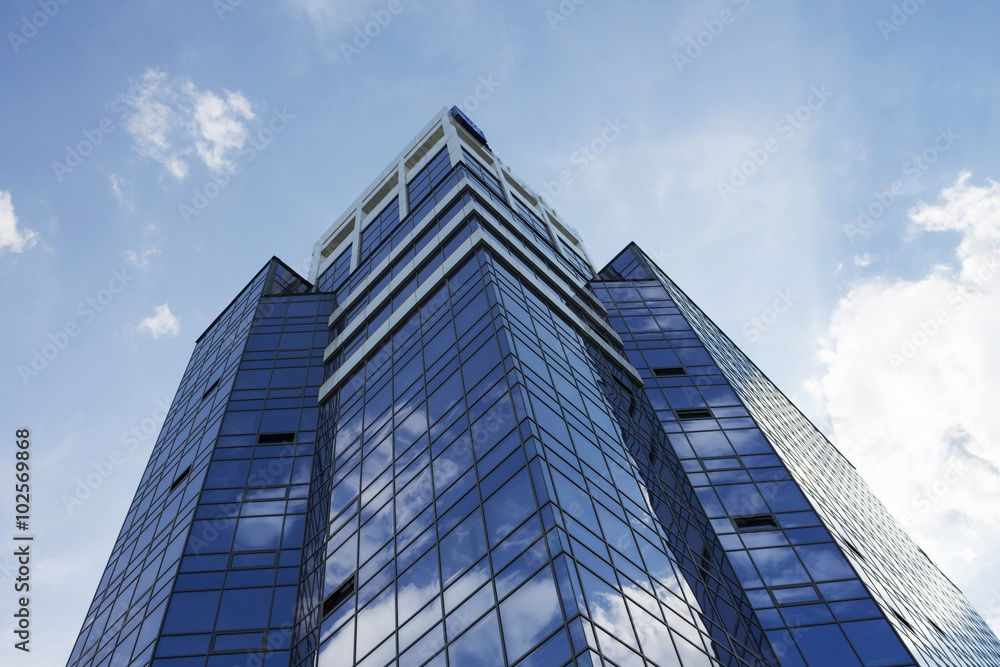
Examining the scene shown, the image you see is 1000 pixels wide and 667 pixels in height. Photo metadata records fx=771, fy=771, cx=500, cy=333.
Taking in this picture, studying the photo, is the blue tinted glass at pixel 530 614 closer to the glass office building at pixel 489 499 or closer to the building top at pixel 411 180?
the glass office building at pixel 489 499

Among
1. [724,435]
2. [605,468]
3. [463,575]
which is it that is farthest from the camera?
[724,435]

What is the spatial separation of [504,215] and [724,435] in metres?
17.4

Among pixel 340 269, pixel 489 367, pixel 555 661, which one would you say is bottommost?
pixel 555 661

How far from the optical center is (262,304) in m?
49.8

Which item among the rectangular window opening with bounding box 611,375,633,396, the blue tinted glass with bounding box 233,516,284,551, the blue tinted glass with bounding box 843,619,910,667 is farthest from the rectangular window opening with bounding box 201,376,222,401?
the blue tinted glass with bounding box 843,619,910,667

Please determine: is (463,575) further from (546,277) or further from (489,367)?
(546,277)

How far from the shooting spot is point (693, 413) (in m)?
39.0

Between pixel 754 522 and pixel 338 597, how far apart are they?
17332mm

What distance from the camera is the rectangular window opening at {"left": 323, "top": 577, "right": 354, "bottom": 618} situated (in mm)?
26250

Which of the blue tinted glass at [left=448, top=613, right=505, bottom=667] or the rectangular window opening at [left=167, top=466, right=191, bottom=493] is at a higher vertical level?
the rectangular window opening at [left=167, top=466, right=191, bottom=493]

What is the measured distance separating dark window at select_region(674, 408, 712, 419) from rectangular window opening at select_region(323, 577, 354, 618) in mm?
18996

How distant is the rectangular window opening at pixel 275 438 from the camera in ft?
123

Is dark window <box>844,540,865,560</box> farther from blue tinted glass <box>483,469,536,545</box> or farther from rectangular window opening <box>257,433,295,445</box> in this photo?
rectangular window opening <box>257,433,295,445</box>

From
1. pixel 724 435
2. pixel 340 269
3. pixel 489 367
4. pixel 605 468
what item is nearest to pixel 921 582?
pixel 724 435
